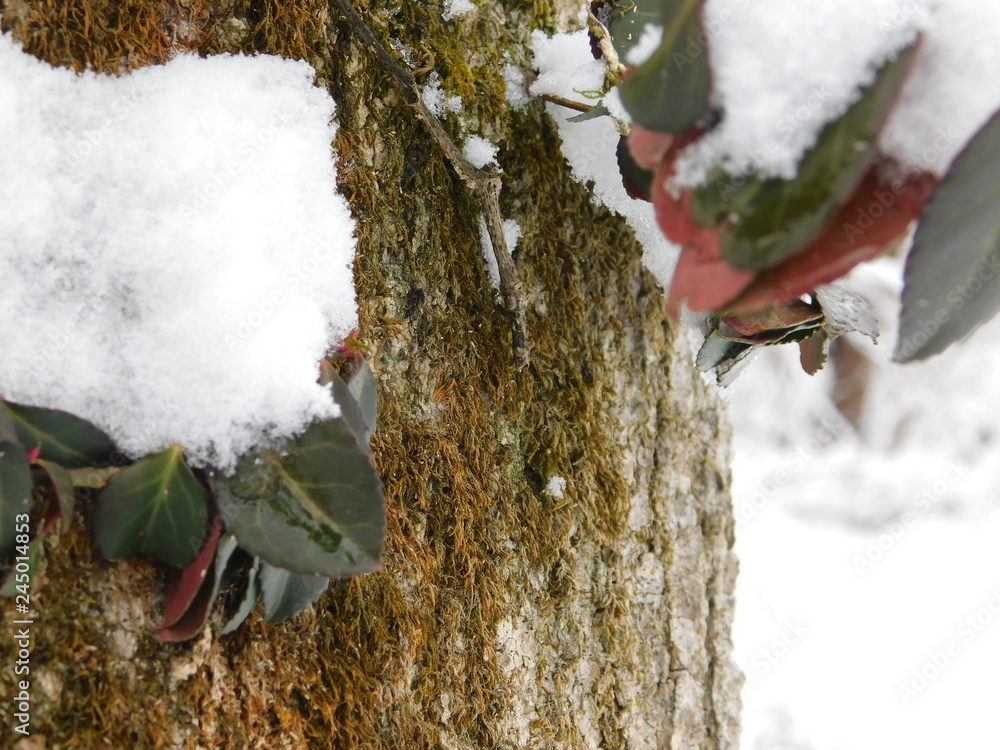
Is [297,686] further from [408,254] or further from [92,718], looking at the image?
[408,254]

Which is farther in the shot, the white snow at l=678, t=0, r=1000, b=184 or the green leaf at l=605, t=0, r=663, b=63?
the green leaf at l=605, t=0, r=663, b=63

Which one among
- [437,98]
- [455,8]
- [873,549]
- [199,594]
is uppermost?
[873,549]

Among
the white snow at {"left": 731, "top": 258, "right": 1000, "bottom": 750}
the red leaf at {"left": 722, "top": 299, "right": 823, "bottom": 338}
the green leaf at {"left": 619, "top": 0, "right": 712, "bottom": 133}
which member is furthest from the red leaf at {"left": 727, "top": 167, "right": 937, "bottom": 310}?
the white snow at {"left": 731, "top": 258, "right": 1000, "bottom": 750}

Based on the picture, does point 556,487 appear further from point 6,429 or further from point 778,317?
point 6,429

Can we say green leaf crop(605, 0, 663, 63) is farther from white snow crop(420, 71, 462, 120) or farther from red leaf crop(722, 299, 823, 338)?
red leaf crop(722, 299, 823, 338)

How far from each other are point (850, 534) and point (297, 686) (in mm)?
4677

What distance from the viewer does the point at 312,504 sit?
59 cm

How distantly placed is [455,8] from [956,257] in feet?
2.13

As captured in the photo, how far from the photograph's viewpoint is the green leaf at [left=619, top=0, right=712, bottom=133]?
54 cm

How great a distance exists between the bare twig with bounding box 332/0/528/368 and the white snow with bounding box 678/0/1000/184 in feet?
1.05

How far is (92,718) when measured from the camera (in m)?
0.57

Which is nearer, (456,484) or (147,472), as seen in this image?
(147,472)

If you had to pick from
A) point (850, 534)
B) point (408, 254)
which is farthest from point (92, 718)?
point (850, 534)

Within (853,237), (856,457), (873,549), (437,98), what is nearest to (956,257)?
(853,237)
